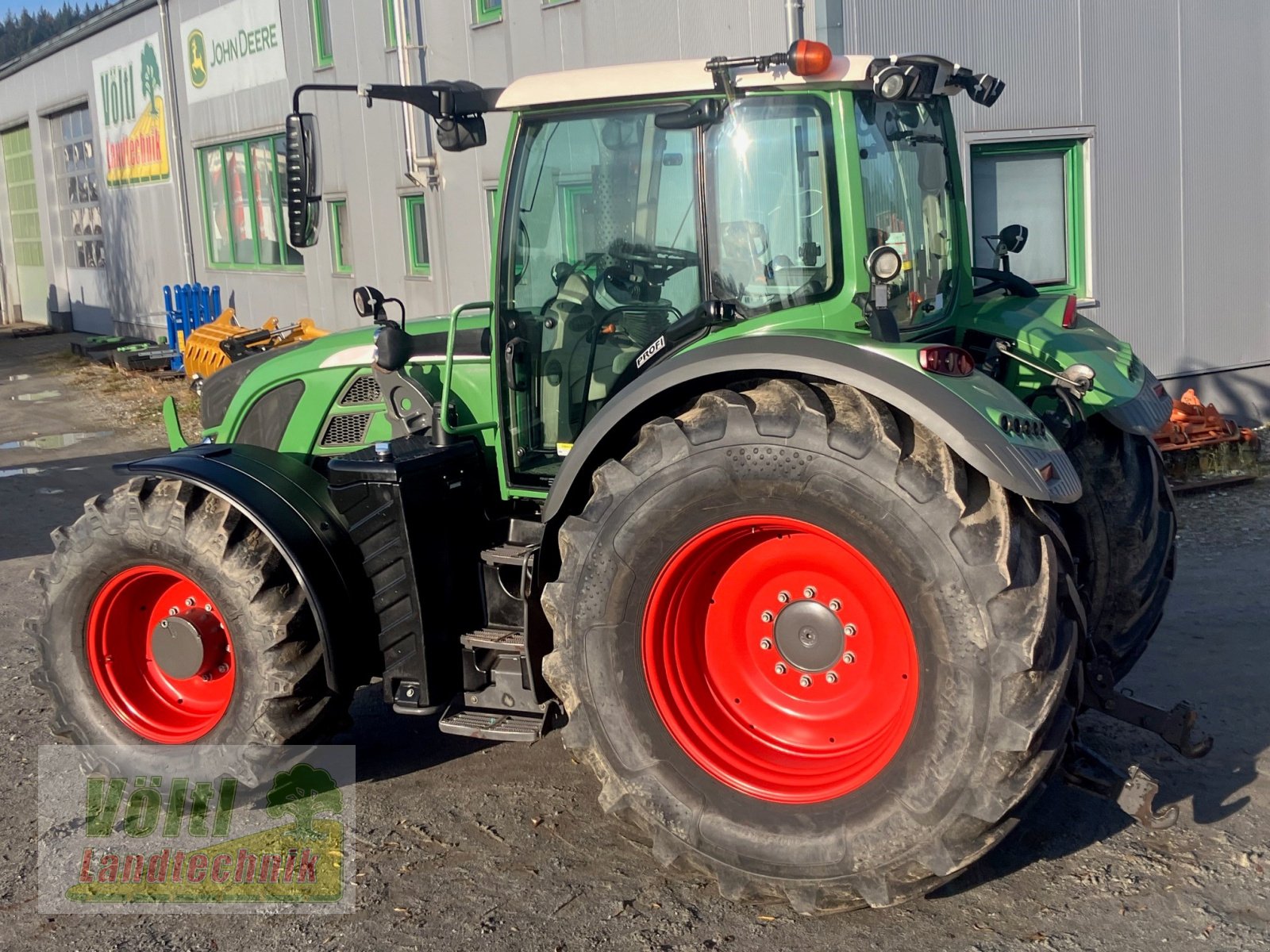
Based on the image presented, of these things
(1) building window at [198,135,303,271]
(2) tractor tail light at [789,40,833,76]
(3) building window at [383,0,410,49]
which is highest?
(3) building window at [383,0,410,49]

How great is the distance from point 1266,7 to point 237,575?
392 inches

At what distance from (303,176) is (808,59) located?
1.59 m

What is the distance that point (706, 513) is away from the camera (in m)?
3.71

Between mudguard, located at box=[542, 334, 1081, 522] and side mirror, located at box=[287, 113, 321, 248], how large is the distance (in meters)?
1.11

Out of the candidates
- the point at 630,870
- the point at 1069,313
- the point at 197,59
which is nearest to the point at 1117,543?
the point at 1069,313

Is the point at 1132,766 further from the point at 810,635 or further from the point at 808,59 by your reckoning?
the point at 808,59

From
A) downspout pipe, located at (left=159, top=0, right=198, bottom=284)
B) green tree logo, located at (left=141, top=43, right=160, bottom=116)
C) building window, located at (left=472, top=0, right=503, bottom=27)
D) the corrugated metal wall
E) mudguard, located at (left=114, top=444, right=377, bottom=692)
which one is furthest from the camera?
green tree logo, located at (left=141, top=43, right=160, bottom=116)

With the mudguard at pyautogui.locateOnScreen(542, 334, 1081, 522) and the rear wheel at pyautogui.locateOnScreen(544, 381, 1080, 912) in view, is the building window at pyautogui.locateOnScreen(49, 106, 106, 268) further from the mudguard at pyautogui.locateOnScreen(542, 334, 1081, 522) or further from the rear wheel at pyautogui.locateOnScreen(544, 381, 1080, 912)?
the rear wheel at pyautogui.locateOnScreen(544, 381, 1080, 912)

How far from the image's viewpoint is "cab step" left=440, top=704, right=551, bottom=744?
13.8ft

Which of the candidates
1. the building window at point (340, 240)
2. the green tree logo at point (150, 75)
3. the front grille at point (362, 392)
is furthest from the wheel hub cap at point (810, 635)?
the green tree logo at point (150, 75)

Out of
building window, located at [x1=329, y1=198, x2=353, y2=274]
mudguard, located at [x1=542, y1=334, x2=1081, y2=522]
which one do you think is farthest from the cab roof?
building window, located at [x1=329, y1=198, x2=353, y2=274]

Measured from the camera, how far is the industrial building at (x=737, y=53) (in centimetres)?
968

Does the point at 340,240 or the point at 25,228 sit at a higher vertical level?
the point at 25,228

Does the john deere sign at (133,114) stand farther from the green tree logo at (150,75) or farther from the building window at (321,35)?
the building window at (321,35)
